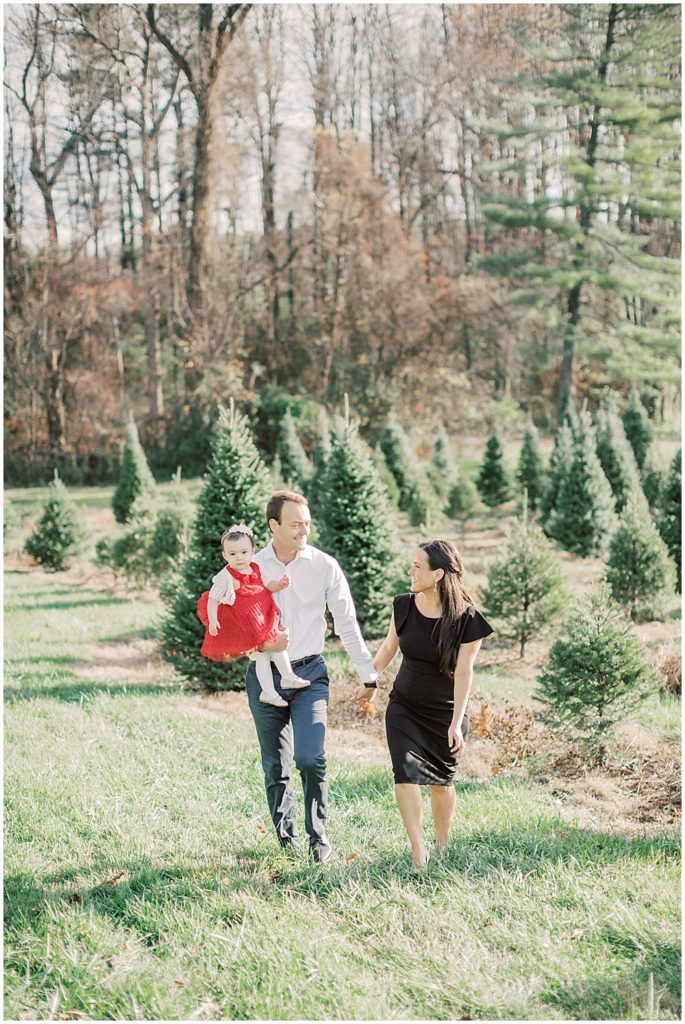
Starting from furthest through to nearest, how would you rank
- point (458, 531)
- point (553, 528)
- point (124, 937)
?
point (458, 531) < point (553, 528) < point (124, 937)

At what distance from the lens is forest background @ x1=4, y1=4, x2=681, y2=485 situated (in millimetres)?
23703

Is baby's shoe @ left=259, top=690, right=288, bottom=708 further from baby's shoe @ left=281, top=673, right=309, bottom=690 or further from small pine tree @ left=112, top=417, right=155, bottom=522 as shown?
small pine tree @ left=112, top=417, right=155, bottom=522

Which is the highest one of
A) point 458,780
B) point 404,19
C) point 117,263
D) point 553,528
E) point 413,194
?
point 404,19

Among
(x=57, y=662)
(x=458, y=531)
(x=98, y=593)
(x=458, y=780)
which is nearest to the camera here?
(x=458, y=780)

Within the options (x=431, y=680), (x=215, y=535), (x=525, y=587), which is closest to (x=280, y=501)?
(x=431, y=680)

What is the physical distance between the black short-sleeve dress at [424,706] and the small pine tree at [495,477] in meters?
16.3

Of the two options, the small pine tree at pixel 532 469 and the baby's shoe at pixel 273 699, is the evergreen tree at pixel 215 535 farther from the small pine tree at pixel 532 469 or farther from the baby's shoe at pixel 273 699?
the small pine tree at pixel 532 469

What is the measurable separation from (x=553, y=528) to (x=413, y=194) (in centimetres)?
2376

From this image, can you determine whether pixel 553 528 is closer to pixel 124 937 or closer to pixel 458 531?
pixel 458 531

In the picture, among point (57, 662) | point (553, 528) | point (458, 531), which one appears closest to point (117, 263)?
point (458, 531)

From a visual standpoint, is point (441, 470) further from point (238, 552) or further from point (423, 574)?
point (238, 552)

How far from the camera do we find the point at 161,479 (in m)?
26.4

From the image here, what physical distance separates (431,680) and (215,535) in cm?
443

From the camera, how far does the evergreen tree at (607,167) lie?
22.3 meters
